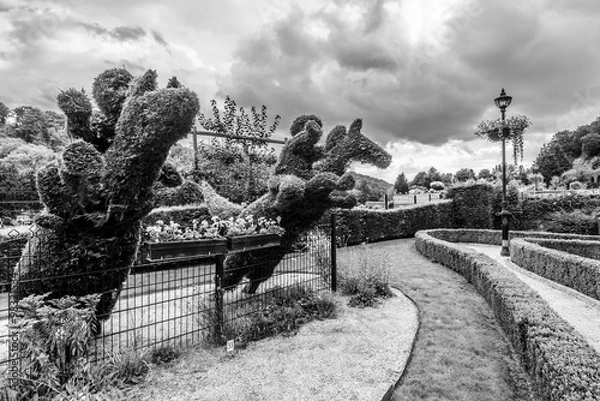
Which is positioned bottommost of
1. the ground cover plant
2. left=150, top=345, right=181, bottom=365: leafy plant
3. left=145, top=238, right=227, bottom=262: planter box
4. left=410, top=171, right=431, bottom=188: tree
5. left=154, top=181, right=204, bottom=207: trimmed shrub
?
left=150, top=345, right=181, bottom=365: leafy plant

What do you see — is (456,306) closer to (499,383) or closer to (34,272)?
(499,383)

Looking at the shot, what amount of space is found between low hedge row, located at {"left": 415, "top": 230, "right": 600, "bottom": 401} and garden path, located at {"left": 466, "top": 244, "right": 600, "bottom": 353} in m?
0.82

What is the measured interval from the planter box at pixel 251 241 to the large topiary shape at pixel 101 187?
104cm

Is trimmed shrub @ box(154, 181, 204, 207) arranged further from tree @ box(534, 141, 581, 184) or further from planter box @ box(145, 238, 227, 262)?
tree @ box(534, 141, 581, 184)

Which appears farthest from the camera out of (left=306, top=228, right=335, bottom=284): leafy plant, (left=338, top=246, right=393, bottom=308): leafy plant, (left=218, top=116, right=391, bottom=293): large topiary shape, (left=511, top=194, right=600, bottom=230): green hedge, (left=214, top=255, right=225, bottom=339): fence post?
(left=511, top=194, right=600, bottom=230): green hedge

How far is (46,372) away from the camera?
8.34 feet

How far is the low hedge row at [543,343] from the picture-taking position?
2.15 m

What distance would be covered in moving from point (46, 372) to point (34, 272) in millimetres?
1110

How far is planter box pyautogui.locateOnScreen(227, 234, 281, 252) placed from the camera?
12.7ft

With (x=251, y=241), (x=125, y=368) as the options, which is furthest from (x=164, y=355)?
(x=251, y=241)

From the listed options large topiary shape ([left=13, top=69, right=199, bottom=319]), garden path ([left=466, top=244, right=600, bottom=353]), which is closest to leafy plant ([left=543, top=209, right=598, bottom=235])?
garden path ([left=466, top=244, right=600, bottom=353])

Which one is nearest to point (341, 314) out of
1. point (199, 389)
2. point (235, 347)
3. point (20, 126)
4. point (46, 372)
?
point (235, 347)

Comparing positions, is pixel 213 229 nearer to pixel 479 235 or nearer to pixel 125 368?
pixel 125 368

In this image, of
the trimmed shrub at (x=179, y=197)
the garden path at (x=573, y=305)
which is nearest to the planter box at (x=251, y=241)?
the garden path at (x=573, y=305)
